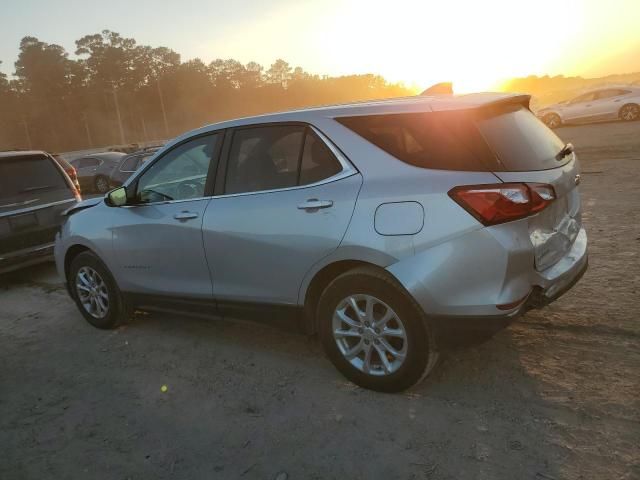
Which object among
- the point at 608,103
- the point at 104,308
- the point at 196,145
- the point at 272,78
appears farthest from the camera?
the point at 272,78

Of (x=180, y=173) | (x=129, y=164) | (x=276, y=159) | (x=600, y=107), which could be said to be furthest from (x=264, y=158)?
(x=600, y=107)

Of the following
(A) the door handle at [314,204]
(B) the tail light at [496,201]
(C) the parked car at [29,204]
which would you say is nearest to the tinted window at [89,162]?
(C) the parked car at [29,204]

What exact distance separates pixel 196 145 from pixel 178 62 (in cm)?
11651

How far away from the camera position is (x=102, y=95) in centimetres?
9550

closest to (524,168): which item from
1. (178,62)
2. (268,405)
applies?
(268,405)

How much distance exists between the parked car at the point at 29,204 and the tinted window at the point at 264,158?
4190 mm

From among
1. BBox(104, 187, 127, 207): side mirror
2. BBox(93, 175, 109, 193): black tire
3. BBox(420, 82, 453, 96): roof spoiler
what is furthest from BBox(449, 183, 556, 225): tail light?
BBox(93, 175, 109, 193): black tire

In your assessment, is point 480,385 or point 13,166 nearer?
point 480,385

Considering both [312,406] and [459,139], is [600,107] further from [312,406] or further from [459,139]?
[312,406]

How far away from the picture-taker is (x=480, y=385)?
10.2ft

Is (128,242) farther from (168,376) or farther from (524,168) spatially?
(524,168)

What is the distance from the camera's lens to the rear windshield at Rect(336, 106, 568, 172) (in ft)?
8.92

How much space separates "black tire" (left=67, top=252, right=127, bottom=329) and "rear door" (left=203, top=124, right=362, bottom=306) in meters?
1.33

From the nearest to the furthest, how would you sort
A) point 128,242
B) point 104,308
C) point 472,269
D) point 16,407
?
point 472,269 < point 16,407 < point 128,242 < point 104,308
